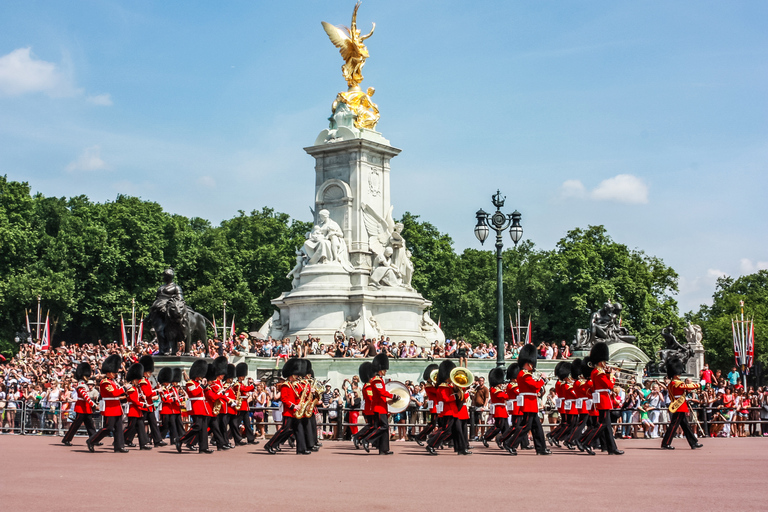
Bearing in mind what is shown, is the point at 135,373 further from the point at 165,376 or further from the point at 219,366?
the point at 219,366

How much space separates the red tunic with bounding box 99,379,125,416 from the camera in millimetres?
19875

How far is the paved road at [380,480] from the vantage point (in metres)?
11.7

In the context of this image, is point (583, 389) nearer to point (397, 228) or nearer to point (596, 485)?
point (596, 485)

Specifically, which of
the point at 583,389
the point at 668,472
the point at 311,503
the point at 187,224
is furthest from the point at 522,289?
the point at 311,503

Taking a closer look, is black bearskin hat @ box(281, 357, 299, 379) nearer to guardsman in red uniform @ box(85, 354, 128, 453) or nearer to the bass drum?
guardsman in red uniform @ box(85, 354, 128, 453)

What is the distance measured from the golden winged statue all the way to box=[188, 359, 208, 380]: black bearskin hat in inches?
942

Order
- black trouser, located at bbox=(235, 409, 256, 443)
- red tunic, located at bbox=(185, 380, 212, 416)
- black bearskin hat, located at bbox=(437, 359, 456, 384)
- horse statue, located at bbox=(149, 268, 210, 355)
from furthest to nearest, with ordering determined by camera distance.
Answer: horse statue, located at bbox=(149, 268, 210, 355)
black trouser, located at bbox=(235, 409, 256, 443)
red tunic, located at bbox=(185, 380, 212, 416)
black bearskin hat, located at bbox=(437, 359, 456, 384)

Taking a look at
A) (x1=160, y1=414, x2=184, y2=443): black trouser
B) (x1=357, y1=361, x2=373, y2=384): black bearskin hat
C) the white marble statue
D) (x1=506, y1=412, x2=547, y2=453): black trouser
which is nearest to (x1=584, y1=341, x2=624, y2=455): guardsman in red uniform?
(x1=506, y1=412, x2=547, y2=453): black trouser

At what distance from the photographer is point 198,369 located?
21016 millimetres

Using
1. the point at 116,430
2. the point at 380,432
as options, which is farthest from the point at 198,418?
the point at 380,432

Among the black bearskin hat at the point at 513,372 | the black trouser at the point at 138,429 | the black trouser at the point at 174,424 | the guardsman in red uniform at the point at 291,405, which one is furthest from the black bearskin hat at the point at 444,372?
the black trouser at the point at 138,429

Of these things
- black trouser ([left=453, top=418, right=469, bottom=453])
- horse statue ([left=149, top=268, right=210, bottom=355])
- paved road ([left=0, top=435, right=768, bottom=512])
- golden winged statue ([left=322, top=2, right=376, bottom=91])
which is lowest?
paved road ([left=0, top=435, right=768, bottom=512])

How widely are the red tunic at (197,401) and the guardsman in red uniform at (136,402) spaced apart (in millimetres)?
1157

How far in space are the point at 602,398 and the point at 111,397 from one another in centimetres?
904
